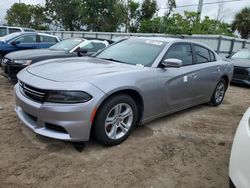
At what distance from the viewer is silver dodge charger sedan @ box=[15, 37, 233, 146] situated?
2951 millimetres

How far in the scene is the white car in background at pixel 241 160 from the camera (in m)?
1.85

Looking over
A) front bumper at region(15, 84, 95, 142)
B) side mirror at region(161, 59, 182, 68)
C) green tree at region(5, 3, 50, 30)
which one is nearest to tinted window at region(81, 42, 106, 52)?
side mirror at region(161, 59, 182, 68)

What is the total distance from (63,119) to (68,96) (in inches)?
10.7

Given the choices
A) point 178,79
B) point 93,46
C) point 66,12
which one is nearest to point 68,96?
point 178,79

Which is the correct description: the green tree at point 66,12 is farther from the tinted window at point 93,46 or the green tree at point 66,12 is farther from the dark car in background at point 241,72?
the dark car in background at point 241,72

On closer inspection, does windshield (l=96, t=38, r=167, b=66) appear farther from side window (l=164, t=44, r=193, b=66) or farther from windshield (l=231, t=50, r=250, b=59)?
windshield (l=231, t=50, r=250, b=59)

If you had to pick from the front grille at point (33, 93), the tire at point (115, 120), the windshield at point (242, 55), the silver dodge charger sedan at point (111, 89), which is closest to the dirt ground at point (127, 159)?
the tire at point (115, 120)

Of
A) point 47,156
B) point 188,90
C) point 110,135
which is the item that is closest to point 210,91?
point 188,90

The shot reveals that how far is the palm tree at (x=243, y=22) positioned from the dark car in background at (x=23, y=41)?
2561cm

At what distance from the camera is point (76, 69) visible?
3.45m

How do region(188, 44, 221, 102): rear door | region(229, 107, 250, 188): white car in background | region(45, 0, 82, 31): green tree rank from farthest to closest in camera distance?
region(45, 0, 82, 31): green tree
region(188, 44, 221, 102): rear door
region(229, 107, 250, 188): white car in background

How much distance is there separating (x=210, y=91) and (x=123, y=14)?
26.5m

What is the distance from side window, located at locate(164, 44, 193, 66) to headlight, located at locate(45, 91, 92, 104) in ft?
5.71

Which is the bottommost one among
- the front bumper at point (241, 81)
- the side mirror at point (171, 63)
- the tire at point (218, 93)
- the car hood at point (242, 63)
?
the front bumper at point (241, 81)
